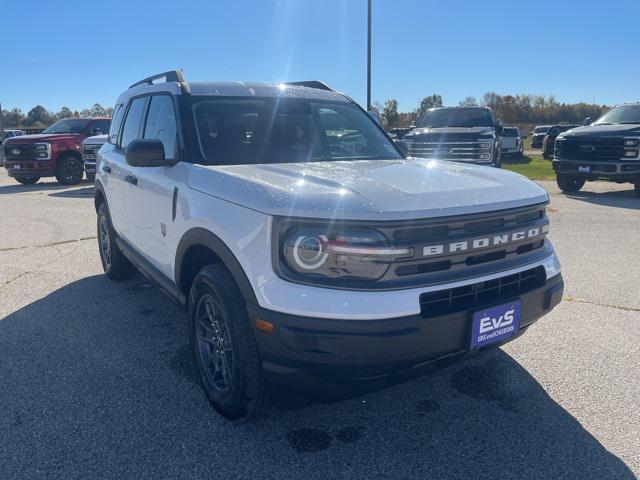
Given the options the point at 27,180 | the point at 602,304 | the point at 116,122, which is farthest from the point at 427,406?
→ the point at 27,180

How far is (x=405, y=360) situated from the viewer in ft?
7.66

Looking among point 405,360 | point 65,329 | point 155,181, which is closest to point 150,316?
point 65,329

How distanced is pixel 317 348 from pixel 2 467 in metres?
1.67

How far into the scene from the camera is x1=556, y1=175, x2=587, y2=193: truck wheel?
40.6ft

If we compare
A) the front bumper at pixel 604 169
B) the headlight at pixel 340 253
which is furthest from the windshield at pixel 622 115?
the headlight at pixel 340 253

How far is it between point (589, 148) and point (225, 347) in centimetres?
1096

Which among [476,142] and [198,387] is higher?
[476,142]

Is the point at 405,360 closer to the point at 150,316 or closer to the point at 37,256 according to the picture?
the point at 150,316

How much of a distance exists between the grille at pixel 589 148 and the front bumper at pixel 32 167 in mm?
13459

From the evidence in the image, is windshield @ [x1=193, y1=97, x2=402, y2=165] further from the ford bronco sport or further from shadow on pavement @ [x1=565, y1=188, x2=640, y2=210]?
shadow on pavement @ [x1=565, y1=188, x2=640, y2=210]

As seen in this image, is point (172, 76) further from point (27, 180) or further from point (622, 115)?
point (27, 180)

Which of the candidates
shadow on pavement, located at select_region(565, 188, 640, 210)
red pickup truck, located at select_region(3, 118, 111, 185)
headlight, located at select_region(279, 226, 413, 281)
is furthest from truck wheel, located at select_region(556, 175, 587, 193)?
red pickup truck, located at select_region(3, 118, 111, 185)

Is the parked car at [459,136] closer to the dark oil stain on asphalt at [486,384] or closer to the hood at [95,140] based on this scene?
the hood at [95,140]

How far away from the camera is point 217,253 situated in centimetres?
276
